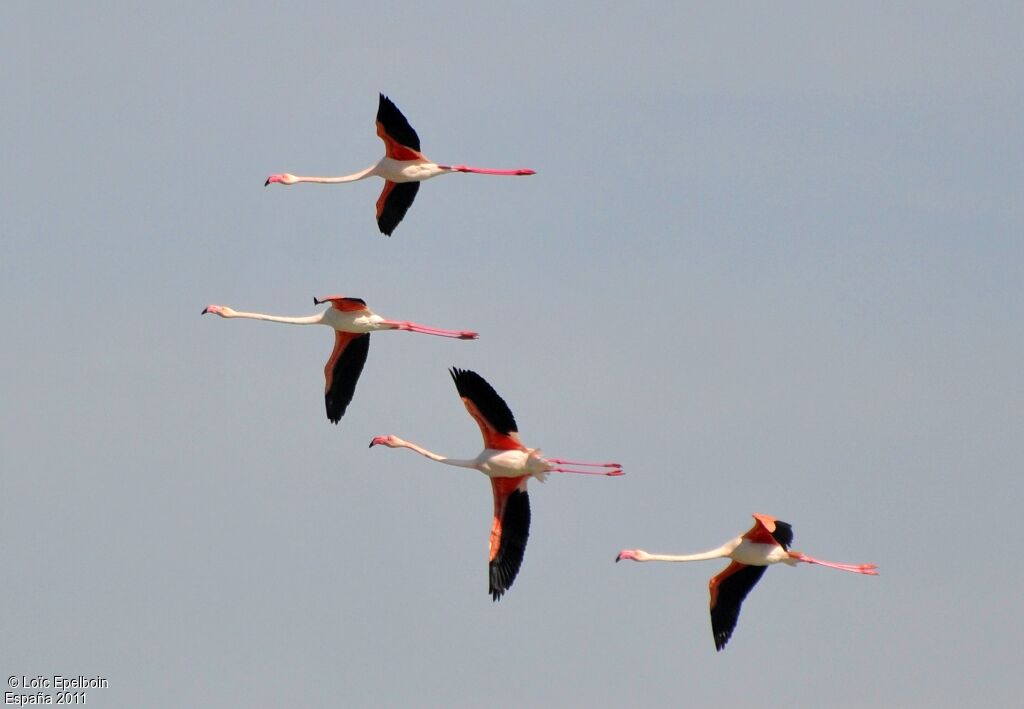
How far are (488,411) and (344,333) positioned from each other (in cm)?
553

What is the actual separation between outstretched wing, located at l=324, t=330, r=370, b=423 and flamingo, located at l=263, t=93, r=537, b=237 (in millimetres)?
1930

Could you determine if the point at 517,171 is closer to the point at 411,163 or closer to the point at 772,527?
the point at 411,163

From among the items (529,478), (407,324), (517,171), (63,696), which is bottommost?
(63,696)

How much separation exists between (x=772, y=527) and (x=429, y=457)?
20.4 feet

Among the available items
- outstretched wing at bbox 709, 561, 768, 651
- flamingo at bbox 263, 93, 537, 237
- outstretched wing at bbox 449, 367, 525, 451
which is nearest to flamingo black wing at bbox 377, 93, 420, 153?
flamingo at bbox 263, 93, 537, 237

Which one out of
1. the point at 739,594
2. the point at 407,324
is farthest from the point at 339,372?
the point at 739,594

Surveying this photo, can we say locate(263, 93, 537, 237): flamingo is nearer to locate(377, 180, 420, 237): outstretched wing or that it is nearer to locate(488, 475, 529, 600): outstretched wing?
locate(377, 180, 420, 237): outstretched wing

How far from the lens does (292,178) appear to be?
141 feet

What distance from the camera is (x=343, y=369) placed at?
41.3 m

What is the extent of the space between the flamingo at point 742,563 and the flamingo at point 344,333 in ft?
19.0

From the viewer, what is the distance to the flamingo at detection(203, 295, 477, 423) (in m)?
40.4

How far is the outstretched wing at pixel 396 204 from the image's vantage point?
4194cm

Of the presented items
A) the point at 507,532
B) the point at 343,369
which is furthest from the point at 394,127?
the point at 507,532

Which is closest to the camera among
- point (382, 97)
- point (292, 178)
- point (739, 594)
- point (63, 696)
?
point (63, 696)
